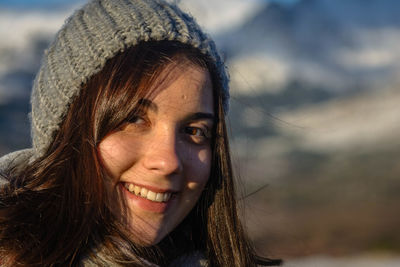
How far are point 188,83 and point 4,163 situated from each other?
2.46 feet

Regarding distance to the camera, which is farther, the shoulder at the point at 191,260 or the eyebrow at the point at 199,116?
the shoulder at the point at 191,260

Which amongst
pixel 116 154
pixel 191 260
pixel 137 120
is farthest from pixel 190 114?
pixel 191 260

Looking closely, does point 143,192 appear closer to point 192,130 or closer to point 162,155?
point 162,155

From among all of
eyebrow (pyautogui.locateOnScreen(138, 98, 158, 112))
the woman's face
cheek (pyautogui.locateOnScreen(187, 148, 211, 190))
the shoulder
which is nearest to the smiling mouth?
the woman's face

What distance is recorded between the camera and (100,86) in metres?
1.75

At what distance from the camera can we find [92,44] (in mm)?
1810

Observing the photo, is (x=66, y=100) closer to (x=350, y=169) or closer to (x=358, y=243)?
(x=358, y=243)

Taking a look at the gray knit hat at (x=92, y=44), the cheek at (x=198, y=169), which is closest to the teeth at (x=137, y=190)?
the cheek at (x=198, y=169)

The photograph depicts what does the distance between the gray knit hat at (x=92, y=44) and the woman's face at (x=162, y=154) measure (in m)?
0.14

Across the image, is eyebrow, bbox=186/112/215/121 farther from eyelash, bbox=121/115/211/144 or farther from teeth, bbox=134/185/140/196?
teeth, bbox=134/185/140/196

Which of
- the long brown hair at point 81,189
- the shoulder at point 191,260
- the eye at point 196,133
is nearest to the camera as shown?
the long brown hair at point 81,189

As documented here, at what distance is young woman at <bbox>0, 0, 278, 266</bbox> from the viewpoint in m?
1.71

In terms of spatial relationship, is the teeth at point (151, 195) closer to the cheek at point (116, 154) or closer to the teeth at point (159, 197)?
the teeth at point (159, 197)

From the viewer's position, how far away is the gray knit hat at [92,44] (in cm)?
178
